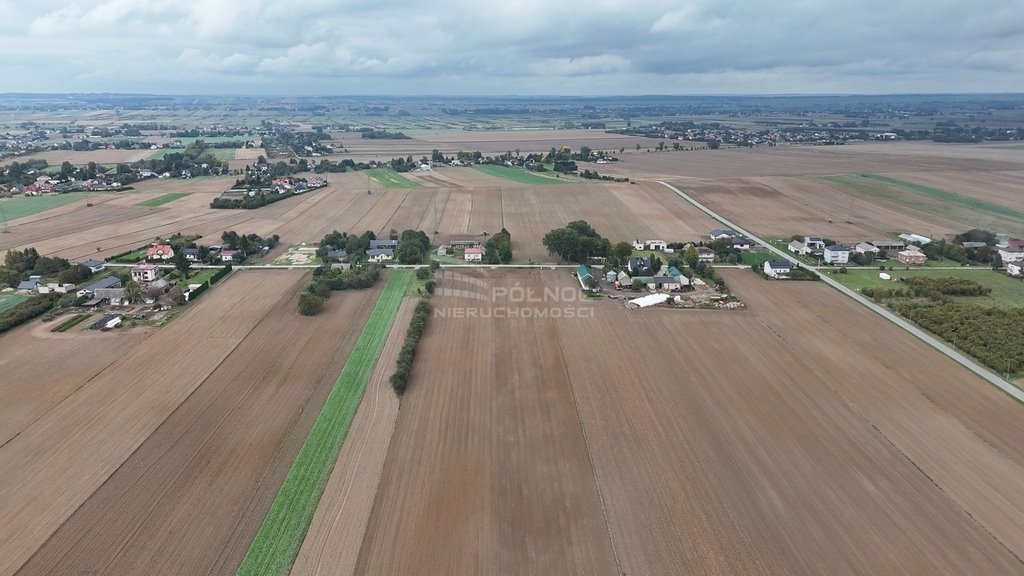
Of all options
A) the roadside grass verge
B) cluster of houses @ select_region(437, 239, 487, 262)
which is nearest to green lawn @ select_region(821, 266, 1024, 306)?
the roadside grass verge

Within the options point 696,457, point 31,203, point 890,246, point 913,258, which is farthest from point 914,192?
point 31,203

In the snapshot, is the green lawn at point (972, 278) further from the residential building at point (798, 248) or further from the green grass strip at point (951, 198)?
the green grass strip at point (951, 198)

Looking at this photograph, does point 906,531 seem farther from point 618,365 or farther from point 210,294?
point 210,294

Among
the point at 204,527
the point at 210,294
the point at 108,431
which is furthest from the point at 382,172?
the point at 204,527

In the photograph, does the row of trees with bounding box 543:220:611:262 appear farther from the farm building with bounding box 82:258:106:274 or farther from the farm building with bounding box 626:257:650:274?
the farm building with bounding box 82:258:106:274

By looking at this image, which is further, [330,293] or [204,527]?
[330,293]

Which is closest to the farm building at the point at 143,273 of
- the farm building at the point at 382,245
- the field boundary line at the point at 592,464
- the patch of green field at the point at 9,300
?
the patch of green field at the point at 9,300
